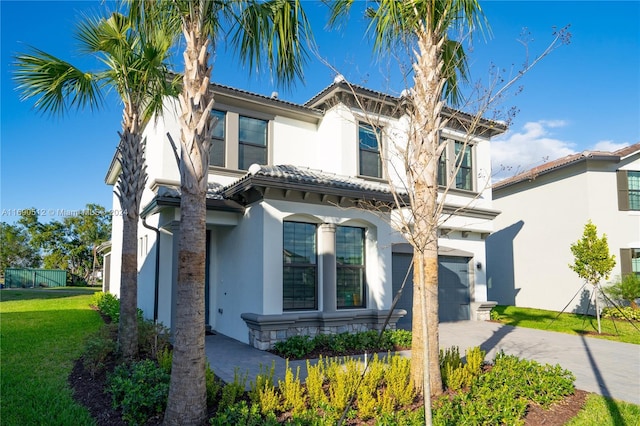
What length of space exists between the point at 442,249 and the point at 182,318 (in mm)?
11850

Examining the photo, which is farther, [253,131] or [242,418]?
[253,131]

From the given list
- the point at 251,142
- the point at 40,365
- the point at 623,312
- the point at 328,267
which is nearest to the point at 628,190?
the point at 623,312

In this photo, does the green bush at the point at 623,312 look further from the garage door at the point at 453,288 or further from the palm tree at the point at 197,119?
the palm tree at the point at 197,119

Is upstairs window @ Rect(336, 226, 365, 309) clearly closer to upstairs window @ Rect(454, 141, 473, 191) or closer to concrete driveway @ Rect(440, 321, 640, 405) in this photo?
concrete driveway @ Rect(440, 321, 640, 405)

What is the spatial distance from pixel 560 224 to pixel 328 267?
41.9ft

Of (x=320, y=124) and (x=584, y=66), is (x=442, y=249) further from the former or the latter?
(x=584, y=66)

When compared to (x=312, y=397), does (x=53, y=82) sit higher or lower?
higher

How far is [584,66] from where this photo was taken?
9.39 metres

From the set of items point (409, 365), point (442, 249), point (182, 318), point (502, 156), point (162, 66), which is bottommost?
point (409, 365)

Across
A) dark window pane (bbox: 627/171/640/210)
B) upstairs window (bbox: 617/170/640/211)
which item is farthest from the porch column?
dark window pane (bbox: 627/171/640/210)

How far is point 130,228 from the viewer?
26.8ft

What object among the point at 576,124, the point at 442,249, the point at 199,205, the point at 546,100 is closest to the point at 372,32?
the point at 546,100

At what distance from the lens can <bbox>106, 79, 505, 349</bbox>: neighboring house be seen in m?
9.66

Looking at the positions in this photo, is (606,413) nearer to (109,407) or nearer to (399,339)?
(399,339)
